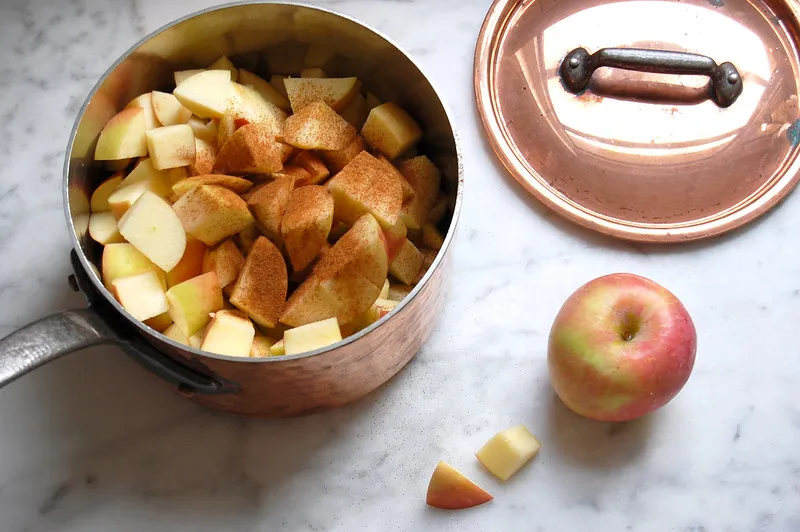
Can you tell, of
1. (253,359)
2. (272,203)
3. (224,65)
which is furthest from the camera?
(224,65)

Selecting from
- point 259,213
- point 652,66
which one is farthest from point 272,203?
point 652,66

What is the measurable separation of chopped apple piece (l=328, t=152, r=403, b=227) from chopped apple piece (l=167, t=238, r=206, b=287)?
145mm

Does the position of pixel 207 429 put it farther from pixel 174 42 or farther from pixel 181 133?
pixel 174 42

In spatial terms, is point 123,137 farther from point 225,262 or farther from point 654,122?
point 654,122

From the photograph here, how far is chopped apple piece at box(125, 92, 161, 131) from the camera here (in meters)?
0.88

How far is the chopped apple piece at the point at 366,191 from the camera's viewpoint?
2.70ft

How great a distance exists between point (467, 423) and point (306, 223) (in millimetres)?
282

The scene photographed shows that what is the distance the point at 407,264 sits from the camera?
86cm

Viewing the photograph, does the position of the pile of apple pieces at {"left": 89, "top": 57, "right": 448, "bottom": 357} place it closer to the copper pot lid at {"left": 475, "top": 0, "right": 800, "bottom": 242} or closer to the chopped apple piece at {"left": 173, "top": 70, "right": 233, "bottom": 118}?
the chopped apple piece at {"left": 173, "top": 70, "right": 233, "bottom": 118}

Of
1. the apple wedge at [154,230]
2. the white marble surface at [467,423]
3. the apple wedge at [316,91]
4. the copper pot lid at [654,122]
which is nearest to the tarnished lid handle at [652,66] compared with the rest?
the copper pot lid at [654,122]

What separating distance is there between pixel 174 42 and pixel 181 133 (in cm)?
11

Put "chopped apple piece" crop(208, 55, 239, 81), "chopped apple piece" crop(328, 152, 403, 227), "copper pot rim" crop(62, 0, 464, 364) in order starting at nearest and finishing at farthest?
"copper pot rim" crop(62, 0, 464, 364), "chopped apple piece" crop(328, 152, 403, 227), "chopped apple piece" crop(208, 55, 239, 81)

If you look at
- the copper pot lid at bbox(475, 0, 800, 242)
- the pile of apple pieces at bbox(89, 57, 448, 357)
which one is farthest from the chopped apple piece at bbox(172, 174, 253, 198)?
the copper pot lid at bbox(475, 0, 800, 242)

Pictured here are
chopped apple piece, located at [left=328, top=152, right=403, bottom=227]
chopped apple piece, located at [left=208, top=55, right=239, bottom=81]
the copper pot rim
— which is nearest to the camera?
the copper pot rim
